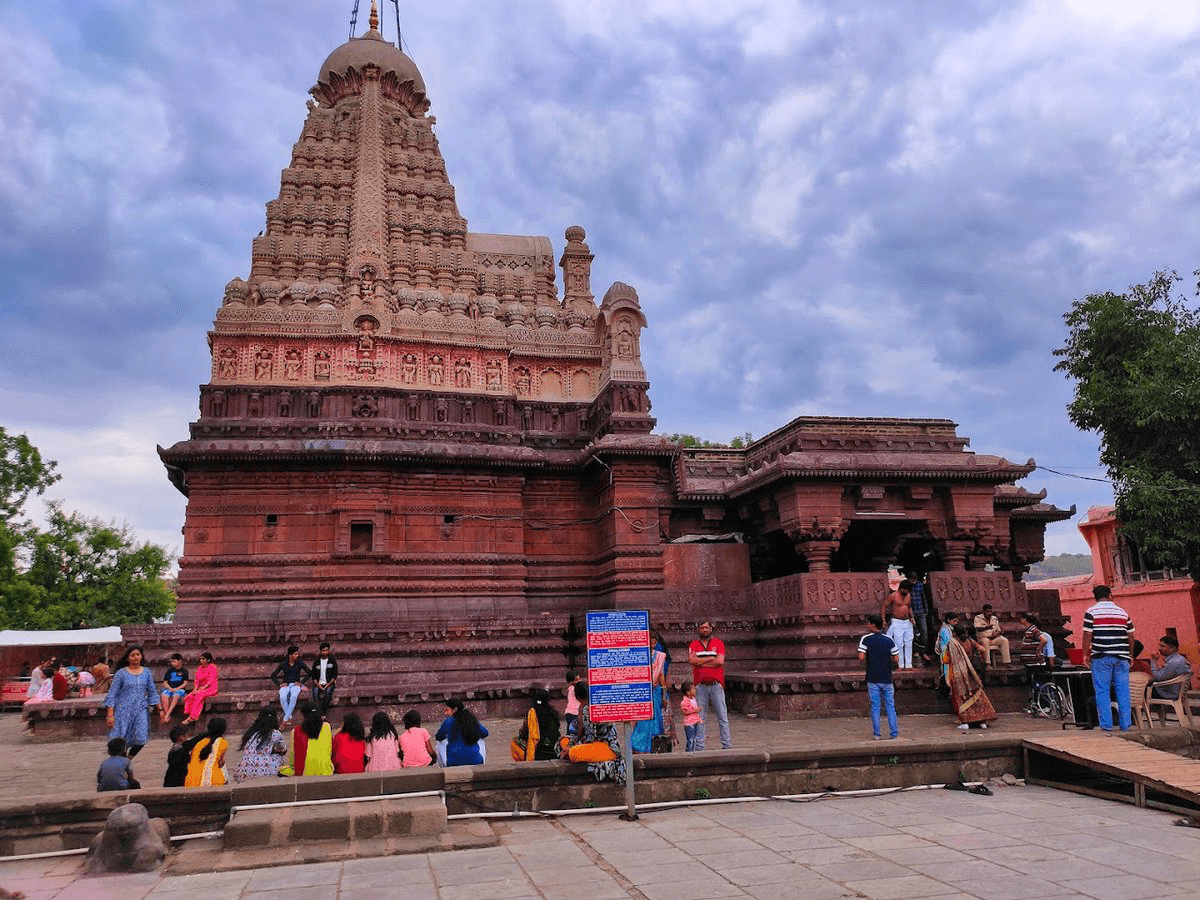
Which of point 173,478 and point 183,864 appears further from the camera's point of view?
point 173,478

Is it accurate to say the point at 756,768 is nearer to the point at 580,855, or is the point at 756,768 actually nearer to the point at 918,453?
the point at 580,855

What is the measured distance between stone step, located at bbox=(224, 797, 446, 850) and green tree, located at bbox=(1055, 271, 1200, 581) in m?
20.7

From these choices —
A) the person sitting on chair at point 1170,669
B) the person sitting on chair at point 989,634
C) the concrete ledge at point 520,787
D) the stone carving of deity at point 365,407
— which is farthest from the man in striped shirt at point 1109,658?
the stone carving of deity at point 365,407

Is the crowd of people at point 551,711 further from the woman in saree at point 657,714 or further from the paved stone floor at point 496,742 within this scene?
the paved stone floor at point 496,742

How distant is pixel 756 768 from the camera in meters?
8.24

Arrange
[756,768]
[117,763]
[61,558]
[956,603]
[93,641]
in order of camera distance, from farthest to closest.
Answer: [61,558] → [93,641] → [956,603] → [756,768] → [117,763]

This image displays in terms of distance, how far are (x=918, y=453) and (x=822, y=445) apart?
212 centimetres

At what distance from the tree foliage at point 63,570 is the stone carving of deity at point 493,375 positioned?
67.7 ft

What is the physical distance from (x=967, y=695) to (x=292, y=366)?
52.9ft

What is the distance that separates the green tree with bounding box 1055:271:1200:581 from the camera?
67.9 feet

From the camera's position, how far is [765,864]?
585 cm

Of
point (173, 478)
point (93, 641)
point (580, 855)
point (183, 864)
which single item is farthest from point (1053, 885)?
point (93, 641)

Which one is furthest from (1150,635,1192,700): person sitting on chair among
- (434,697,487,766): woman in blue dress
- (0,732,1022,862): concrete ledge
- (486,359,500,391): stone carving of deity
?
(486,359,500,391): stone carving of deity

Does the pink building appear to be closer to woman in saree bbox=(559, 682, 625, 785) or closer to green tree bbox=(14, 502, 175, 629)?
woman in saree bbox=(559, 682, 625, 785)
